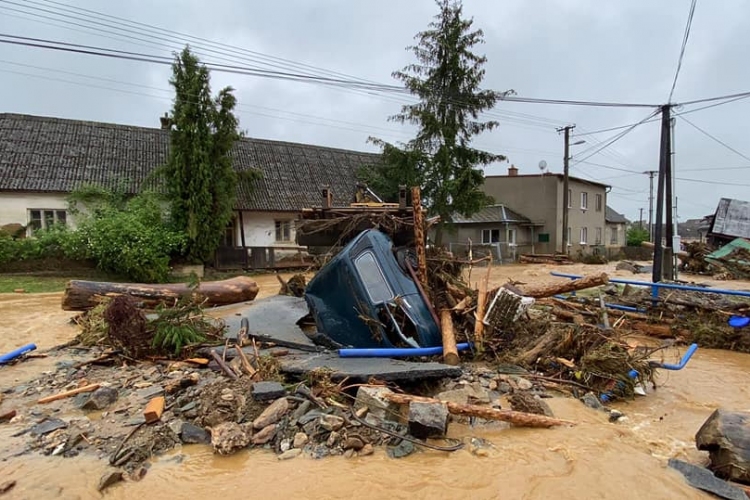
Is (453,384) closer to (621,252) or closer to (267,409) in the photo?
(267,409)

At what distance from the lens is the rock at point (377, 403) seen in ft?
14.2

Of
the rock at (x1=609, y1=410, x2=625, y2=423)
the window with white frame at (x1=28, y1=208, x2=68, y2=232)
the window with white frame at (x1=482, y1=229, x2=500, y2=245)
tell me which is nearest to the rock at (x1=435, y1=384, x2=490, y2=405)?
the rock at (x1=609, y1=410, x2=625, y2=423)

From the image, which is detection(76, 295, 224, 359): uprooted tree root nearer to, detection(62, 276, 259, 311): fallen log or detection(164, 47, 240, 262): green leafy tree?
detection(62, 276, 259, 311): fallen log

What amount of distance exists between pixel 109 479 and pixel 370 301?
11.5ft

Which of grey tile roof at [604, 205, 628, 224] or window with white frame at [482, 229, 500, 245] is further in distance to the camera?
grey tile roof at [604, 205, 628, 224]

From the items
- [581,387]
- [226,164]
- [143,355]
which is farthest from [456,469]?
[226,164]

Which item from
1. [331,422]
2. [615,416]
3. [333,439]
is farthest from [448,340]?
[333,439]

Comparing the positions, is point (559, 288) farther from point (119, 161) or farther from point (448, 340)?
point (119, 161)

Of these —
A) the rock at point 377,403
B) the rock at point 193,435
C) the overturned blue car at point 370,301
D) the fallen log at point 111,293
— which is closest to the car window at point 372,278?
the overturned blue car at point 370,301

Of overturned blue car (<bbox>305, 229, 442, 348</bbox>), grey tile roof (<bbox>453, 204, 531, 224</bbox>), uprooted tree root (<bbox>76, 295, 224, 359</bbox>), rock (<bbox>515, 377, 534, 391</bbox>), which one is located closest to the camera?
rock (<bbox>515, 377, 534, 391</bbox>)

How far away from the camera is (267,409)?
4.27 m

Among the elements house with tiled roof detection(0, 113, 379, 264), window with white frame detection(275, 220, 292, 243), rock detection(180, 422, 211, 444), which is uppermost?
house with tiled roof detection(0, 113, 379, 264)

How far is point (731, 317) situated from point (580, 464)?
6.82 meters

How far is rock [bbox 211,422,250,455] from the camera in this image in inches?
151
